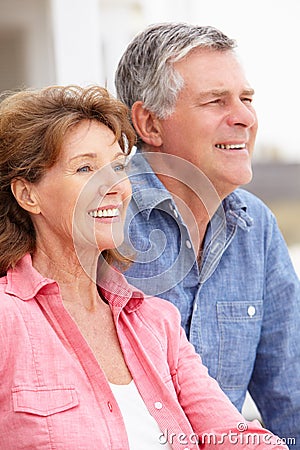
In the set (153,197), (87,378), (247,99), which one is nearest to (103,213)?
(87,378)

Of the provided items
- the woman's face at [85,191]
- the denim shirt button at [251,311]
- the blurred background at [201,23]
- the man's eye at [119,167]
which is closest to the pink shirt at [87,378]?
the woman's face at [85,191]

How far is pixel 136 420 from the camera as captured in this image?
58.6 inches

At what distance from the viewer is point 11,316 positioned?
1.43 metres

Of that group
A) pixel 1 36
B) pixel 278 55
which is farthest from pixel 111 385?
pixel 278 55

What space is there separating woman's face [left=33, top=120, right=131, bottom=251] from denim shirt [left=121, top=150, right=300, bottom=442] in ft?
0.97

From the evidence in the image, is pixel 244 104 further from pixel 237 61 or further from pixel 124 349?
pixel 124 349

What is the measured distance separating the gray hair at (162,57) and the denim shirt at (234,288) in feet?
0.49

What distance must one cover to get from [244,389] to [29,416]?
2.63 feet

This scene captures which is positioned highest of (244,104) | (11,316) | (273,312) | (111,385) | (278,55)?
(244,104)

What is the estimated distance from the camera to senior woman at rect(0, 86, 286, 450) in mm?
1426

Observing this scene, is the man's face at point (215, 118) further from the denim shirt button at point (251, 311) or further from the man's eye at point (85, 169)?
the man's eye at point (85, 169)

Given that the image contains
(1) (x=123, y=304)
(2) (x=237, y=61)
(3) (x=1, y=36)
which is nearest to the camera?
(1) (x=123, y=304)

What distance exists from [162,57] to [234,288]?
1.87 ft

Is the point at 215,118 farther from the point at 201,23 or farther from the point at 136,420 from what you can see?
the point at 201,23
